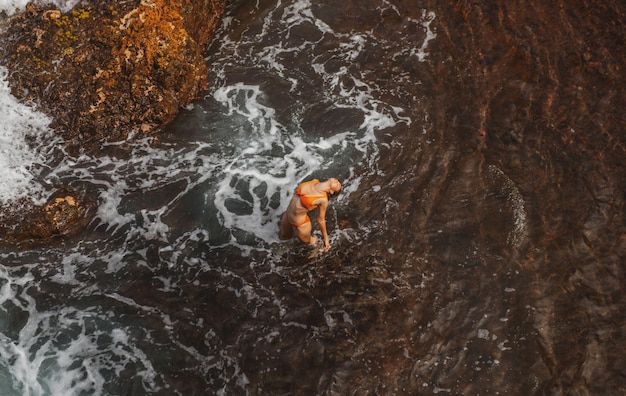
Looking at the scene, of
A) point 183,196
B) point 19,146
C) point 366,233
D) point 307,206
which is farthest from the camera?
point 19,146

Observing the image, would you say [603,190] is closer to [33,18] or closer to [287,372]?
[287,372]

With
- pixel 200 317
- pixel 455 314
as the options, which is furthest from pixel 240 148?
pixel 455 314

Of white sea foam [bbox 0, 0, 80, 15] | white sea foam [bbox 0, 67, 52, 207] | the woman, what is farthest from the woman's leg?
white sea foam [bbox 0, 0, 80, 15]

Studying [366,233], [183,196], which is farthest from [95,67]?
[366,233]

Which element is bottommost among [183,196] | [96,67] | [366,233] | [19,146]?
[366,233]

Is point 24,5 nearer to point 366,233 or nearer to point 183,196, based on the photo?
point 183,196

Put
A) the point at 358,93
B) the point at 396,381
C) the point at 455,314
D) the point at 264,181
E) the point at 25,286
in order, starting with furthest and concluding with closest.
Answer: the point at 358,93 < the point at 264,181 < the point at 25,286 < the point at 455,314 < the point at 396,381

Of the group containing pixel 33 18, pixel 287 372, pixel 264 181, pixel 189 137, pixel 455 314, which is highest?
pixel 33 18

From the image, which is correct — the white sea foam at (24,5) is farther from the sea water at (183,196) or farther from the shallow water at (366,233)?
the shallow water at (366,233)
